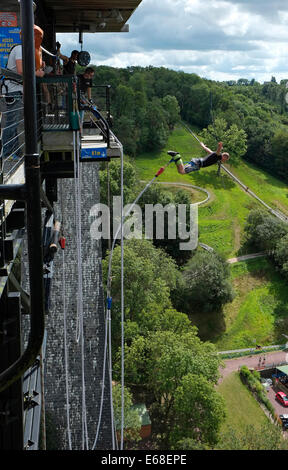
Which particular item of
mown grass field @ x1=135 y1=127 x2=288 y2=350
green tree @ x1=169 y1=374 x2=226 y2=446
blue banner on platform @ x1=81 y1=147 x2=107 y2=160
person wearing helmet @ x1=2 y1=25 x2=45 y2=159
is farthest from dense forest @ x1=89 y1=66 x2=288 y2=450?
person wearing helmet @ x1=2 y1=25 x2=45 y2=159

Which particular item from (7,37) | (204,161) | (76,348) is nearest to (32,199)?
(7,37)

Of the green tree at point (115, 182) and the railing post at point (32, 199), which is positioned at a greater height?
the railing post at point (32, 199)

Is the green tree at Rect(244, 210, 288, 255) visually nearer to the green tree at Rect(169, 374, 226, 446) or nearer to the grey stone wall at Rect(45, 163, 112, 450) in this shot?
the grey stone wall at Rect(45, 163, 112, 450)

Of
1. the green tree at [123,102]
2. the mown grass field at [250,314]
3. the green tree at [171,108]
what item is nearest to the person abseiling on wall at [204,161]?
the mown grass field at [250,314]

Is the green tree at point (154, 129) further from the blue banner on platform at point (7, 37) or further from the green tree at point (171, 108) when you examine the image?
the blue banner on platform at point (7, 37)

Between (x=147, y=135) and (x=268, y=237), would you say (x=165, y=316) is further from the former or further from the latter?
(x=147, y=135)

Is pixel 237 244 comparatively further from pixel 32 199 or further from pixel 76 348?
pixel 32 199

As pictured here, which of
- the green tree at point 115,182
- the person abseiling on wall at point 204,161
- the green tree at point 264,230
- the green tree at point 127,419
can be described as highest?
the person abseiling on wall at point 204,161
